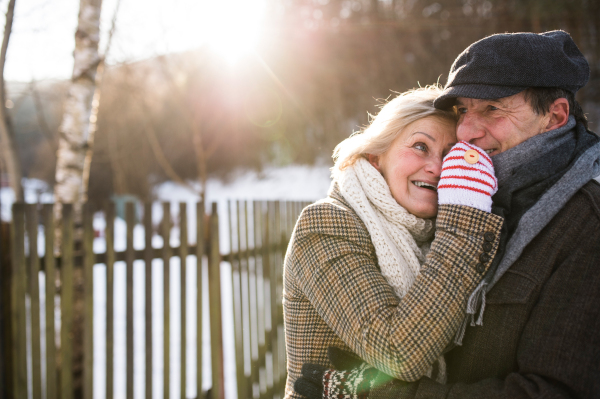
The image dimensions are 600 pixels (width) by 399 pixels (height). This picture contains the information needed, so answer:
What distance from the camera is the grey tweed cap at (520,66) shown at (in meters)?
1.48

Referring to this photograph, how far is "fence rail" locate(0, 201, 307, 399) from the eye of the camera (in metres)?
2.50

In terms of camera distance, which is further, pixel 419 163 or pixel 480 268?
pixel 419 163

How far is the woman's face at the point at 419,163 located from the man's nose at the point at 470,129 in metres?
0.17

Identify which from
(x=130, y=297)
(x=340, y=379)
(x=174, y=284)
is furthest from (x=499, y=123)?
(x=174, y=284)

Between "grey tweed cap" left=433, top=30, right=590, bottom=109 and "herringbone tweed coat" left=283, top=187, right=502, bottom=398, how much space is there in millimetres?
509

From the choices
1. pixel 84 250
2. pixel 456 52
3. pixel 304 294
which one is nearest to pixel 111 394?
pixel 84 250

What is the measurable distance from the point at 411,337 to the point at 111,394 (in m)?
2.51

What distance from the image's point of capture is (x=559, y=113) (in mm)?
1545

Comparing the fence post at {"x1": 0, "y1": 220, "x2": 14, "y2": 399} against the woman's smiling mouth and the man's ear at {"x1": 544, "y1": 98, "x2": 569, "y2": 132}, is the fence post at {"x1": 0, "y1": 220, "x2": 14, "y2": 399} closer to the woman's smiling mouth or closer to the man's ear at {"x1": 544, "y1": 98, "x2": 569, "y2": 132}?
the woman's smiling mouth

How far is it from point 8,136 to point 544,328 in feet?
13.6

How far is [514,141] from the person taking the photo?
62.4 inches

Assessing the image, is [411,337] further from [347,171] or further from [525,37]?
[525,37]

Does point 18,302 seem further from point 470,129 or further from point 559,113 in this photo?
point 559,113

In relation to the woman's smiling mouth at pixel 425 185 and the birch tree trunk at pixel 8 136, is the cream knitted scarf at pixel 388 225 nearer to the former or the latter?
the woman's smiling mouth at pixel 425 185
